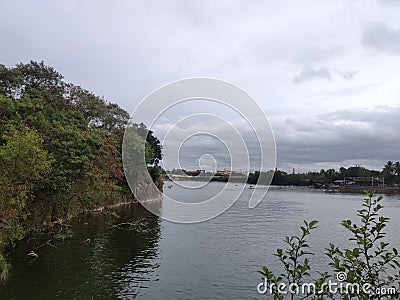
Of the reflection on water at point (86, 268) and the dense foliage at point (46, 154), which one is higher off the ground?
the dense foliage at point (46, 154)

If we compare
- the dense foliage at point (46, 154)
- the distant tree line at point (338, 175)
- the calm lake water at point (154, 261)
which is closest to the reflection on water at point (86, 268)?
the calm lake water at point (154, 261)

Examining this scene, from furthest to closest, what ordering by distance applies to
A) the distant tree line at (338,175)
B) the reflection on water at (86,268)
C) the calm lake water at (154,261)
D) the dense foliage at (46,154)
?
the distant tree line at (338,175) → the dense foliage at (46,154) → the calm lake water at (154,261) → the reflection on water at (86,268)

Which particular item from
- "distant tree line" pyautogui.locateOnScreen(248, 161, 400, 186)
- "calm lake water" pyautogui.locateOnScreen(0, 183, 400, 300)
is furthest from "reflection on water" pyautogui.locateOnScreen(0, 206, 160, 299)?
"distant tree line" pyautogui.locateOnScreen(248, 161, 400, 186)

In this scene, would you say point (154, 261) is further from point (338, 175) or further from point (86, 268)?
point (338, 175)

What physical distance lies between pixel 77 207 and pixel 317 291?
26.8 meters

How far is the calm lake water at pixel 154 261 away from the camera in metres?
12.9

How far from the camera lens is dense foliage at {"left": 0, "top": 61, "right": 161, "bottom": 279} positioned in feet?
49.4

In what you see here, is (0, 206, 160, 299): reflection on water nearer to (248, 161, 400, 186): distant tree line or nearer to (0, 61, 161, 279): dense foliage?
(0, 61, 161, 279): dense foliage

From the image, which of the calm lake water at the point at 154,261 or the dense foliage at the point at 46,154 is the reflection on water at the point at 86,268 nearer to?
the calm lake water at the point at 154,261

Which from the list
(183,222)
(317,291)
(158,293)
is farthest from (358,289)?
(183,222)

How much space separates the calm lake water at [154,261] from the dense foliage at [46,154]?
5.80ft

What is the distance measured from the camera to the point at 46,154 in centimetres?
1767

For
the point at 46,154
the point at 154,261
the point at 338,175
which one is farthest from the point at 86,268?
the point at 338,175

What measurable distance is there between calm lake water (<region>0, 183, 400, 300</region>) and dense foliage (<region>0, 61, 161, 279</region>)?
5.80 ft
